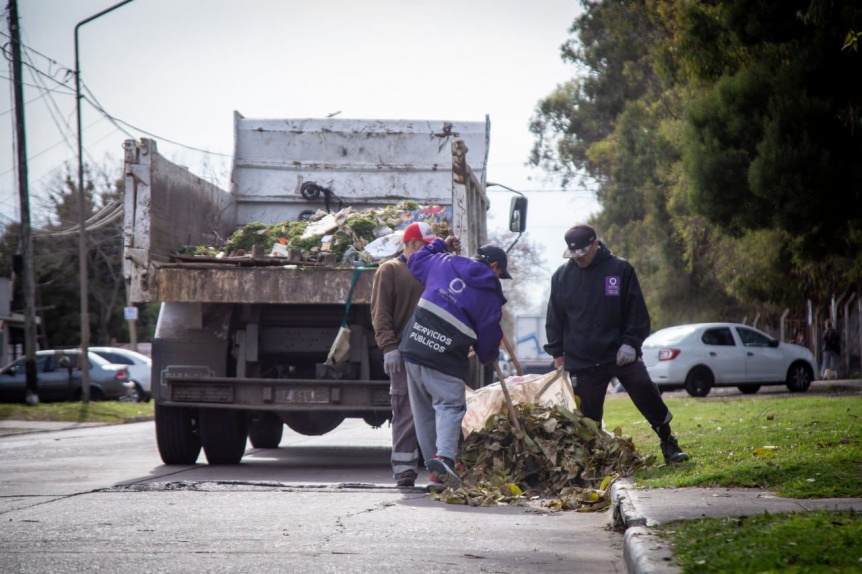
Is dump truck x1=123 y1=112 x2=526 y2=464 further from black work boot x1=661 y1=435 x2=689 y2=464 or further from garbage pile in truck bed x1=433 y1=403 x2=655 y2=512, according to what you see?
black work boot x1=661 y1=435 x2=689 y2=464

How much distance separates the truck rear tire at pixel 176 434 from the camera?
982 centimetres

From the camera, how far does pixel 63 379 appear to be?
25.5m

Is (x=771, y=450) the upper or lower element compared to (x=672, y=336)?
lower

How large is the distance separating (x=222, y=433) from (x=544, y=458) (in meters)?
3.32

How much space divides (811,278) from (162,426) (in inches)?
603

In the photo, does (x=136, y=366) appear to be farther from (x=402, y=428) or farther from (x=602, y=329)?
(x=602, y=329)

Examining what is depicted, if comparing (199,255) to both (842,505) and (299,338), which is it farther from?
(842,505)

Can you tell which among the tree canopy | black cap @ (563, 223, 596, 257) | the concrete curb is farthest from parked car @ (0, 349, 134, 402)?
the concrete curb

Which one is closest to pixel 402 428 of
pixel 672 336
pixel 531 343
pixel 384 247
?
pixel 384 247

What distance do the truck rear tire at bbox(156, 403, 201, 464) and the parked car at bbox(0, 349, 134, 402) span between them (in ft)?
51.2

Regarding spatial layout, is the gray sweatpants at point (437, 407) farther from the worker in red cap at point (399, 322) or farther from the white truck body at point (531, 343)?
the white truck body at point (531, 343)

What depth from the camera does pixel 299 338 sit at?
9641 millimetres

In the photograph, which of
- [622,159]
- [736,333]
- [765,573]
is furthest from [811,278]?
[765,573]

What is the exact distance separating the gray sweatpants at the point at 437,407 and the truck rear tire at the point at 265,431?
4.64 meters
